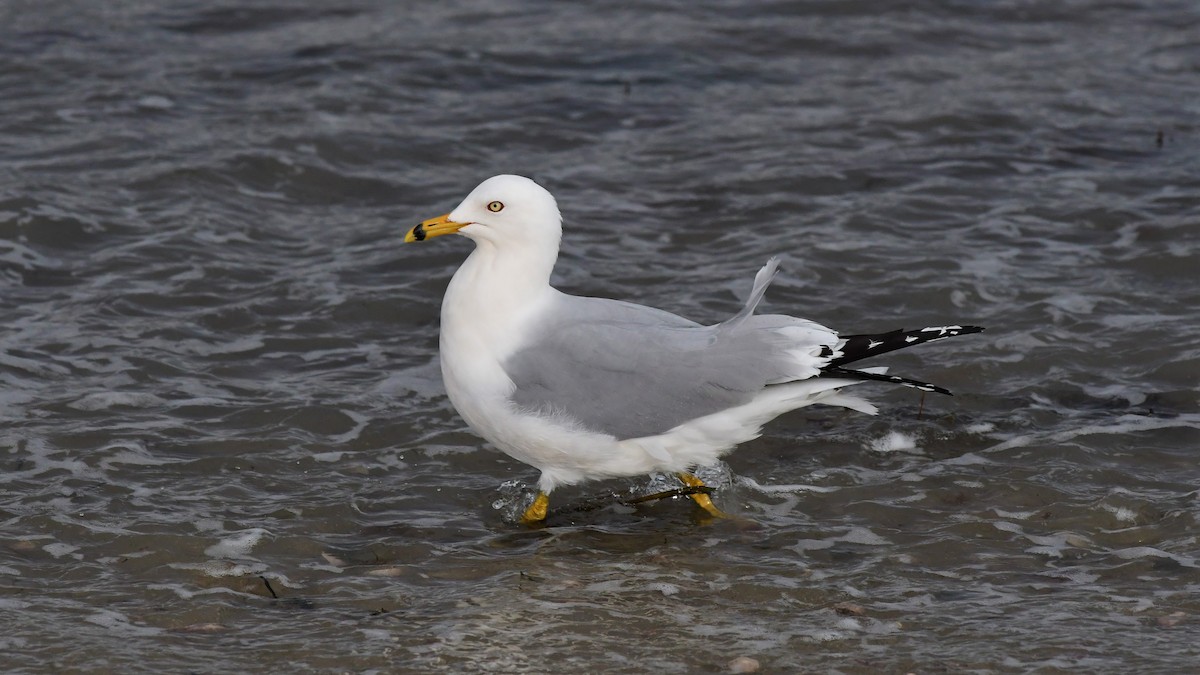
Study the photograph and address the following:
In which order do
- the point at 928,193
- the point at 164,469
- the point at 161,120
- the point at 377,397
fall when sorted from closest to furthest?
1. the point at 164,469
2. the point at 377,397
3. the point at 928,193
4. the point at 161,120

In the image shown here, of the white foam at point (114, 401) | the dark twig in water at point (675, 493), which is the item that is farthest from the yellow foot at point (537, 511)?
the white foam at point (114, 401)

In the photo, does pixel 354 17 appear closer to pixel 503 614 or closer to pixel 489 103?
pixel 489 103

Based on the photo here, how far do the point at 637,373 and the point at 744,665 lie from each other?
1378mm

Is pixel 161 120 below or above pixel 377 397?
above

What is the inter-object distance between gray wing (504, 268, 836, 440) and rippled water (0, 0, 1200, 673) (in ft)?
1.74

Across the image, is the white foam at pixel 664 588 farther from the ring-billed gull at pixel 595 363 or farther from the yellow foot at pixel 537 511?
the yellow foot at pixel 537 511

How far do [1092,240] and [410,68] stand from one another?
5537 mm

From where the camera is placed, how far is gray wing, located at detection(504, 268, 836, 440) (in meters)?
5.60

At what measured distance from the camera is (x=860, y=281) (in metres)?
8.39

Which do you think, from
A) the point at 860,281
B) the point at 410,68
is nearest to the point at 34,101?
the point at 410,68

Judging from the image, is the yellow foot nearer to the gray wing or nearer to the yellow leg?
the gray wing

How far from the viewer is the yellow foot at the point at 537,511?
5.91 m

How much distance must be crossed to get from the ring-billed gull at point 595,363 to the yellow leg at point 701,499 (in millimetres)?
271

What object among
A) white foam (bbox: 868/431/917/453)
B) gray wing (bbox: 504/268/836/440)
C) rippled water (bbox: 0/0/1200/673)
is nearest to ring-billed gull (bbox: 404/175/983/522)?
gray wing (bbox: 504/268/836/440)
